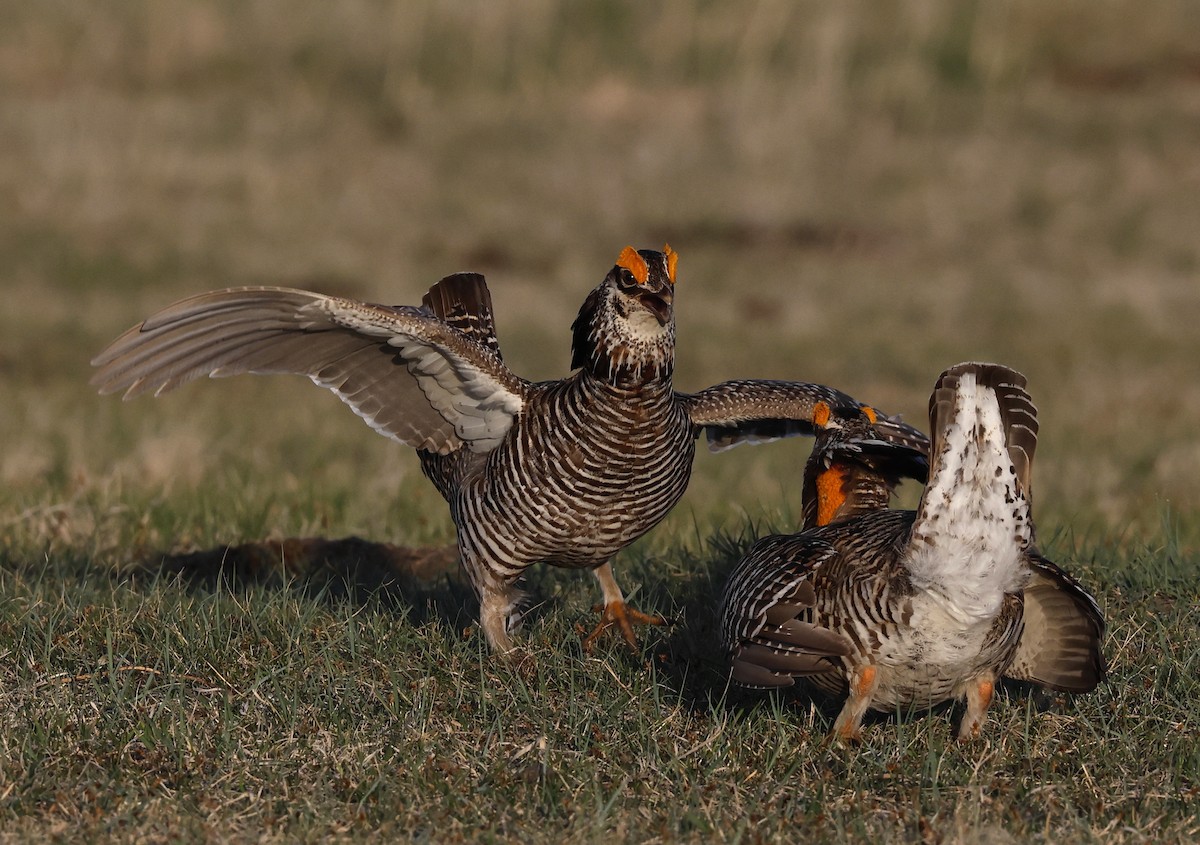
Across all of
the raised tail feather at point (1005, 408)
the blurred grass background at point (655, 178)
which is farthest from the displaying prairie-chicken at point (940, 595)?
the blurred grass background at point (655, 178)

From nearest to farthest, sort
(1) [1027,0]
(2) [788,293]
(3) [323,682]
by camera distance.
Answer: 1. (3) [323,682]
2. (2) [788,293]
3. (1) [1027,0]

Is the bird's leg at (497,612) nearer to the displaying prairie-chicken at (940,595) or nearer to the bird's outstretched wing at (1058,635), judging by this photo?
the displaying prairie-chicken at (940,595)

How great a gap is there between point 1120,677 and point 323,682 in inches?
83.1

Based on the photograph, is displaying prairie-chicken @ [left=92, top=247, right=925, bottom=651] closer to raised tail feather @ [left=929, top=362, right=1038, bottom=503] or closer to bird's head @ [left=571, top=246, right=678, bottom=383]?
bird's head @ [left=571, top=246, right=678, bottom=383]

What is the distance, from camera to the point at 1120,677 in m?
4.38

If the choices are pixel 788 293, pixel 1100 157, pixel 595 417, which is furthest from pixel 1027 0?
pixel 595 417

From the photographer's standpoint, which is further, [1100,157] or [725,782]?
[1100,157]

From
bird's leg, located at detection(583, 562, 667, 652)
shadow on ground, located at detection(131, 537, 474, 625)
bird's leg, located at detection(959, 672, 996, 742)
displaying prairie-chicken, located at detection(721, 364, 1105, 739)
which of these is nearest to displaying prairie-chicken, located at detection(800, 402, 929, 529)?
displaying prairie-chicken, located at detection(721, 364, 1105, 739)

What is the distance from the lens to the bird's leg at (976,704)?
409 cm

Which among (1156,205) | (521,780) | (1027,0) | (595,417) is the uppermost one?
(1027,0)

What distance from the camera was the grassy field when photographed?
3.77m

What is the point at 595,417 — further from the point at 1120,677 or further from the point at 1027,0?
the point at 1027,0

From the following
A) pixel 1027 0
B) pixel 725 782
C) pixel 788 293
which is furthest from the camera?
pixel 1027 0

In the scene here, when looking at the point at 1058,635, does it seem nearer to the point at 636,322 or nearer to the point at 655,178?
the point at 636,322
